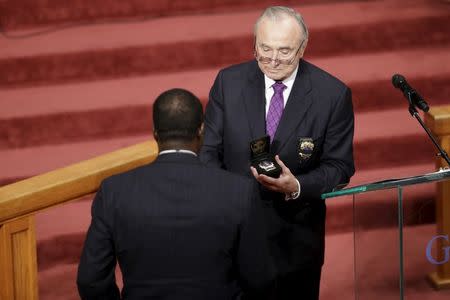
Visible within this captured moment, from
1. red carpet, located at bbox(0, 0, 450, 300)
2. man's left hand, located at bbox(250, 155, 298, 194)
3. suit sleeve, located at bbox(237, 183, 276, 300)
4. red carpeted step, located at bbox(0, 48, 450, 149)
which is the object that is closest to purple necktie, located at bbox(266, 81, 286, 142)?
man's left hand, located at bbox(250, 155, 298, 194)

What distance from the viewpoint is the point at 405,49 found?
5.67 metres

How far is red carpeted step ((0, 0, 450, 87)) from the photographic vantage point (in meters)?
5.47

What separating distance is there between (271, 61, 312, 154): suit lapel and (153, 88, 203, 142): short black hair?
94cm

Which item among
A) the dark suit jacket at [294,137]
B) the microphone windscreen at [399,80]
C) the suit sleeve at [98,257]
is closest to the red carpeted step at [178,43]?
the dark suit jacket at [294,137]

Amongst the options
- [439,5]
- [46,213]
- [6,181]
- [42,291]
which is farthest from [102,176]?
[439,5]

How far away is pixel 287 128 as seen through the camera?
383cm

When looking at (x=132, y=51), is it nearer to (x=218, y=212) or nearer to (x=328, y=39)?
(x=328, y=39)

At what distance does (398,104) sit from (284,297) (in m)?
1.88

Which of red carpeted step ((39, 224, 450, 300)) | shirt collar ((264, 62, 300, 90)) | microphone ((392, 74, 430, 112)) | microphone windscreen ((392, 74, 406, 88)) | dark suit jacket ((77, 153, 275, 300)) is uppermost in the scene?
shirt collar ((264, 62, 300, 90))

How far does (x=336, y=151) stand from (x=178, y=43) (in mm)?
1914

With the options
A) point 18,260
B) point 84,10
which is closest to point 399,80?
point 18,260

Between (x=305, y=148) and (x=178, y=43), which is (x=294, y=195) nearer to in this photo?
(x=305, y=148)

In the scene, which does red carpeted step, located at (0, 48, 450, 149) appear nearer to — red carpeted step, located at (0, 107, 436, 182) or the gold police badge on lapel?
red carpeted step, located at (0, 107, 436, 182)

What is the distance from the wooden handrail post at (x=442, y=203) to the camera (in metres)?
3.58
